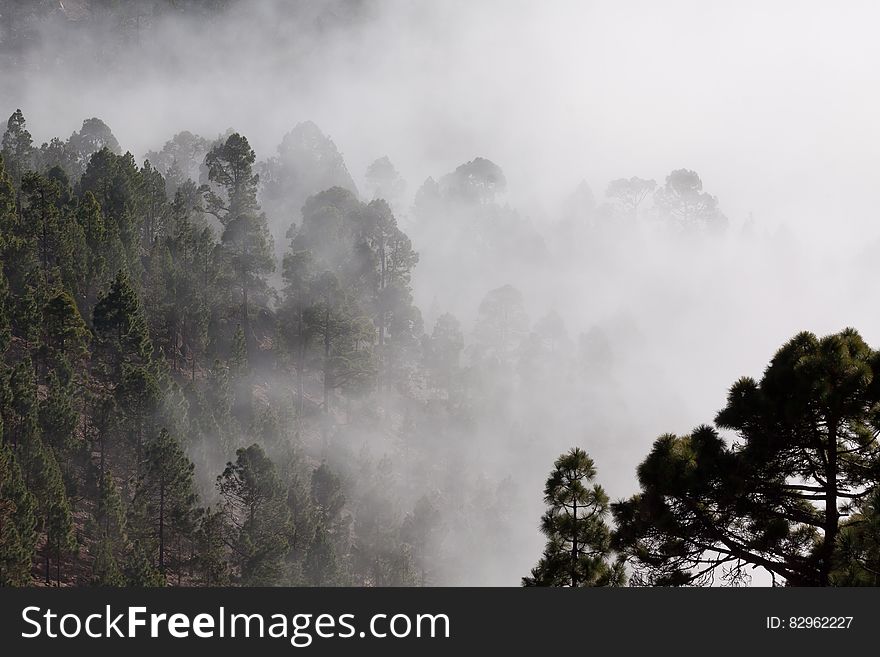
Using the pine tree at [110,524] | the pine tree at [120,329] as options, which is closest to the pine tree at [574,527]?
the pine tree at [110,524]

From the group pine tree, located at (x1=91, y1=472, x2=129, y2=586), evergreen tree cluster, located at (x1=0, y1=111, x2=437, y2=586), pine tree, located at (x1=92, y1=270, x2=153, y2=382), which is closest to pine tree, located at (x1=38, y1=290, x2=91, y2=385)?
evergreen tree cluster, located at (x1=0, y1=111, x2=437, y2=586)

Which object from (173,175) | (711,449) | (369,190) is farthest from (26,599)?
(369,190)

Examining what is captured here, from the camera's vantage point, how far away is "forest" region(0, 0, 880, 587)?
1656 centimetres

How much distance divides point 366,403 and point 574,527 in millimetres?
60460

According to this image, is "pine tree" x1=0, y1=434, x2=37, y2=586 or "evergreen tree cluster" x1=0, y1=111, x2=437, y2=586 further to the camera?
"evergreen tree cluster" x1=0, y1=111, x2=437, y2=586

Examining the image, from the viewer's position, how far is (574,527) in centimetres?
2009

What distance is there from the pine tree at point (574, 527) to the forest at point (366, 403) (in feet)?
0.24

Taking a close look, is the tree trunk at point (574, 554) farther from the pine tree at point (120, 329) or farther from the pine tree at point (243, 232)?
the pine tree at point (243, 232)

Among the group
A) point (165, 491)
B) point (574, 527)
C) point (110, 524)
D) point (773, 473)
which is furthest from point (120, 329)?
point (773, 473)

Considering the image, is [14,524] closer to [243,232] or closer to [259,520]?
[259,520]

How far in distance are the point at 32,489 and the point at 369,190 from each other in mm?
94564

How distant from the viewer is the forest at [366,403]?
54.3ft

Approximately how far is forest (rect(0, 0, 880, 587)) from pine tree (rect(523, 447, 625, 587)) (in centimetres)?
7

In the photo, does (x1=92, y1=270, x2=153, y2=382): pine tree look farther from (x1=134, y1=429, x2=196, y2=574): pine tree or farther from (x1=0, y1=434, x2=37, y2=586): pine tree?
(x1=0, y1=434, x2=37, y2=586): pine tree
